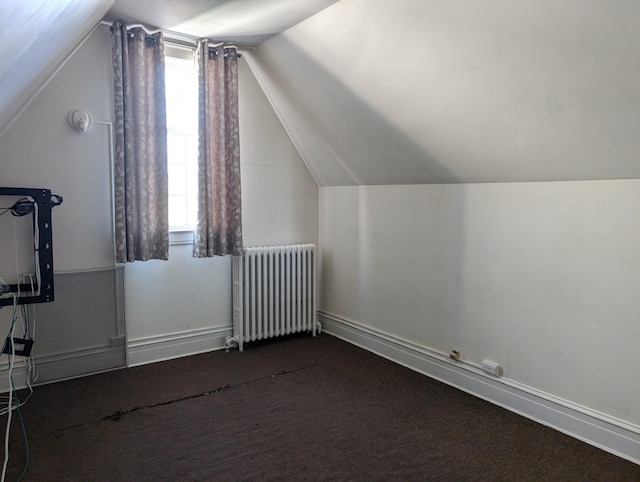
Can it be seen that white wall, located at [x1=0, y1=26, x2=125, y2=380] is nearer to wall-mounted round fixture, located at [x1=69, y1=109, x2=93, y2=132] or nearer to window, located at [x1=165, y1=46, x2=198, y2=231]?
wall-mounted round fixture, located at [x1=69, y1=109, x2=93, y2=132]

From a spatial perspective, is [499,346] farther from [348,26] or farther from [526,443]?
[348,26]

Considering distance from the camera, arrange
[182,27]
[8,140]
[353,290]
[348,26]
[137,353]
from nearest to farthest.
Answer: [348,26] < [8,140] < [182,27] < [137,353] < [353,290]

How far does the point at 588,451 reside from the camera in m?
2.44

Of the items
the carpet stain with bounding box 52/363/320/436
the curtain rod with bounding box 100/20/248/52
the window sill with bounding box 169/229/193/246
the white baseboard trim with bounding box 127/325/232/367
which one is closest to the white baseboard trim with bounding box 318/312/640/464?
the carpet stain with bounding box 52/363/320/436

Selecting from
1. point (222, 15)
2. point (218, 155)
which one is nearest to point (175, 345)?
point (218, 155)

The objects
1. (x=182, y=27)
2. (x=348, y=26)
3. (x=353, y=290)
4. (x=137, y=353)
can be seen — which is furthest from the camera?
(x=353, y=290)

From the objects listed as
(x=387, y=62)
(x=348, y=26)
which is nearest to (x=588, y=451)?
(x=387, y=62)

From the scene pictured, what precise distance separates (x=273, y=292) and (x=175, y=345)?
3.04ft

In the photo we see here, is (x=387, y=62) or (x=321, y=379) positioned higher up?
(x=387, y=62)

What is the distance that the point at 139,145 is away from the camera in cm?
328

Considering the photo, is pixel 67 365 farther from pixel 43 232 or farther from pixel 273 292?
pixel 273 292

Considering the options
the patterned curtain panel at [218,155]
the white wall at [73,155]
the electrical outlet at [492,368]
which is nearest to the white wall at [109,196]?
the white wall at [73,155]

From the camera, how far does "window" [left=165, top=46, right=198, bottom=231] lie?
365 cm

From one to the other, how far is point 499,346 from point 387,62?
193cm
